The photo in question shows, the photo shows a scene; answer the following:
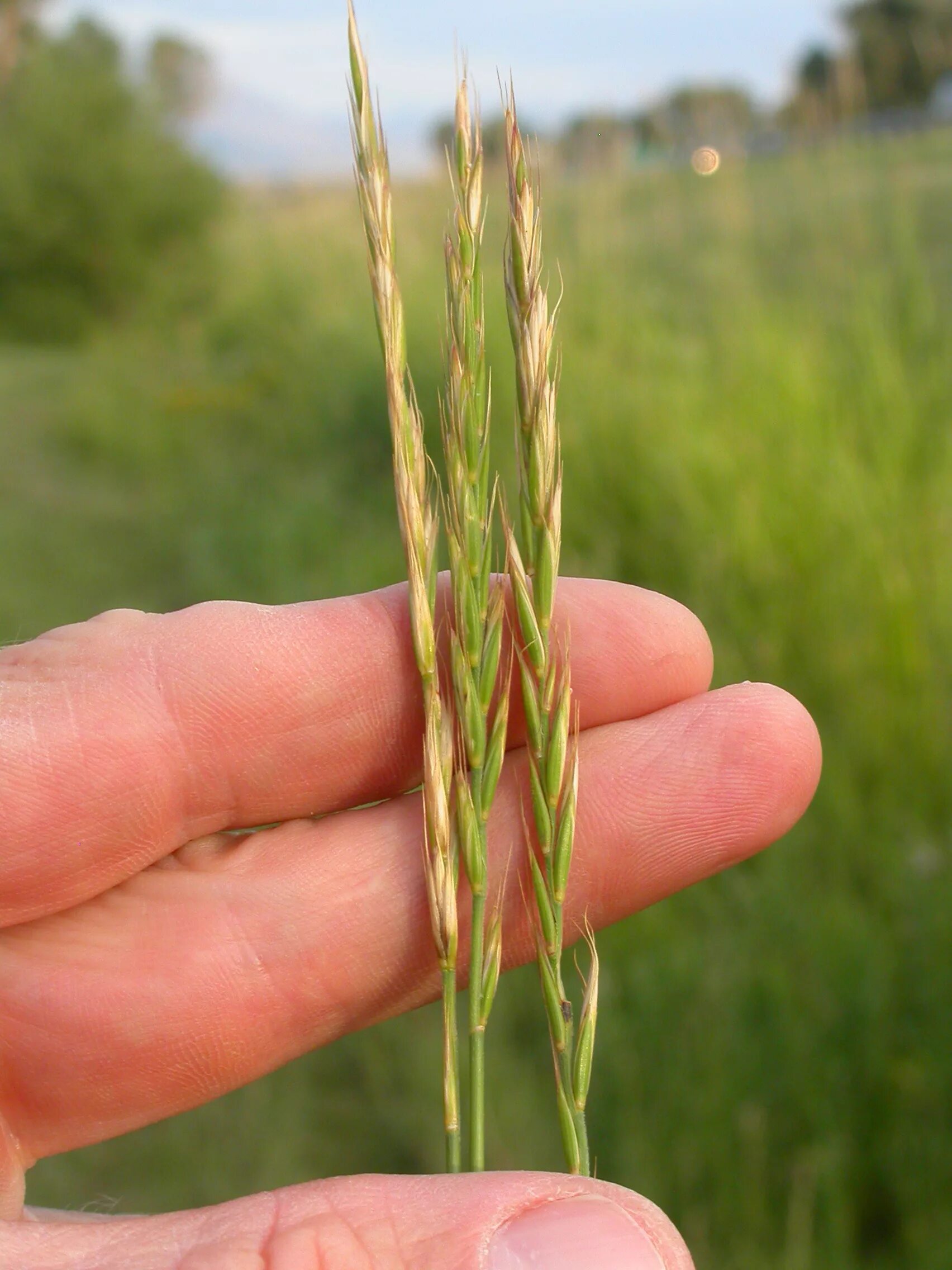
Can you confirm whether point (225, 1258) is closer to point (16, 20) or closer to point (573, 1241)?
point (573, 1241)

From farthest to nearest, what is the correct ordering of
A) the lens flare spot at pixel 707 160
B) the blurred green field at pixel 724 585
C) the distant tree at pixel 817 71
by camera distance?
the lens flare spot at pixel 707 160
the distant tree at pixel 817 71
the blurred green field at pixel 724 585

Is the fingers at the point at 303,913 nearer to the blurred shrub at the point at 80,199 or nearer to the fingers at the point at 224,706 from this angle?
the fingers at the point at 224,706

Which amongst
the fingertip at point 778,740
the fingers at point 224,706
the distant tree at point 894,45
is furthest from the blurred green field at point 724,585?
the fingertip at point 778,740

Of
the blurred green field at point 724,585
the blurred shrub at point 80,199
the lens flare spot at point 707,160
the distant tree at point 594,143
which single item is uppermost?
the blurred shrub at point 80,199

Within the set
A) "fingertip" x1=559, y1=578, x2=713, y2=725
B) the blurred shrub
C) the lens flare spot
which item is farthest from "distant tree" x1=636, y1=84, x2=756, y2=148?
the blurred shrub

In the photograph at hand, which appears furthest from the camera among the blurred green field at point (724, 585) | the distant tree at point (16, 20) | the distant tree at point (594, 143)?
the distant tree at point (16, 20)

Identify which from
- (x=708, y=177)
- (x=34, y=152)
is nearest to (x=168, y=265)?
(x=34, y=152)
